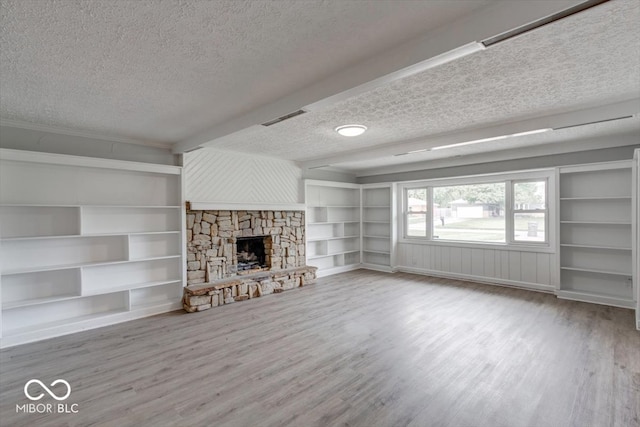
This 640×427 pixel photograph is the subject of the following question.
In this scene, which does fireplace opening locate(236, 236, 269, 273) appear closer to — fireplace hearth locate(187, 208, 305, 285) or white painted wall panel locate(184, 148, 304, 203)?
fireplace hearth locate(187, 208, 305, 285)

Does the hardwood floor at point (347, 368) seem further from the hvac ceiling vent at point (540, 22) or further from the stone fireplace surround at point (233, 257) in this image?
the hvac ceiling vent at point (540, 22)

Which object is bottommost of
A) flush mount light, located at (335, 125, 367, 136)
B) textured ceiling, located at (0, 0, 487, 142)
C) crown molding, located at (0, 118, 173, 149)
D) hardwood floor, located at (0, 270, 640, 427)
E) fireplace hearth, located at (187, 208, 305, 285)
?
hardwood floor, located at (0, 270, 640, 427)

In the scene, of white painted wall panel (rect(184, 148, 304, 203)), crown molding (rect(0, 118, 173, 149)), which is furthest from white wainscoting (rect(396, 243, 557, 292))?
crown molding (rect(0, 118, 173, 149))

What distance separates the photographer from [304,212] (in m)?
6.56

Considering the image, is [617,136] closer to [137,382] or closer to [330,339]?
[330,339]

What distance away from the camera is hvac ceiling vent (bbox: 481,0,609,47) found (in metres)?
Result: 1.50

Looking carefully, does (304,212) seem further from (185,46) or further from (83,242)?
(185,46)

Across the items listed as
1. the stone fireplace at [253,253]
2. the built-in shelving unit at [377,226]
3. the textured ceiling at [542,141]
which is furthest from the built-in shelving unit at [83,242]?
the built-in shelving unit at [377,226]

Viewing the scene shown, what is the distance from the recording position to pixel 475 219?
6.46 m

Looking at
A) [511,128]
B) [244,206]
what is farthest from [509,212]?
[244,206]

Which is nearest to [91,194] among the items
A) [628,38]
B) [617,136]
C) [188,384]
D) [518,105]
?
[188,384]

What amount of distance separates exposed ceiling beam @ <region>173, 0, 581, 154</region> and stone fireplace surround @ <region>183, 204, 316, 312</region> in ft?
8.50

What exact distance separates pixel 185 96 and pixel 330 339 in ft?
9.82

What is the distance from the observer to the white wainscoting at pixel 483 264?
215 inches
